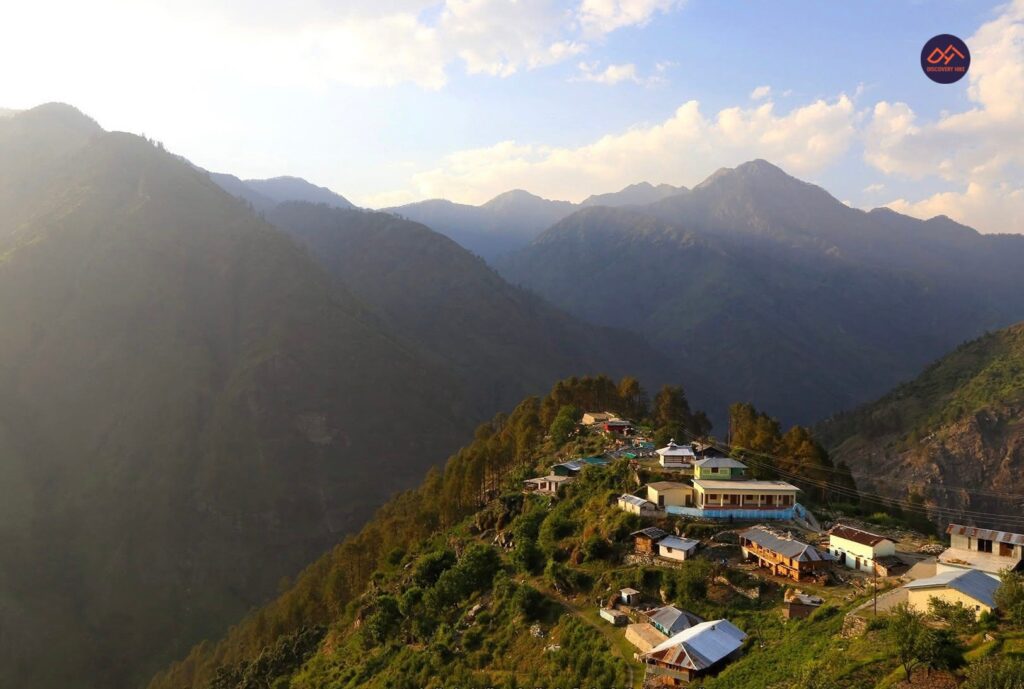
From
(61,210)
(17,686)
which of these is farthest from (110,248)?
(17,686)

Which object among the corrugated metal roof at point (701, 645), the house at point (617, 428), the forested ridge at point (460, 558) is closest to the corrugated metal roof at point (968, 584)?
the corrugated metal roof at point (701, 645)

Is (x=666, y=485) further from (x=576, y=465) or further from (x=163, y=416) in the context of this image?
(x=163, y=416)

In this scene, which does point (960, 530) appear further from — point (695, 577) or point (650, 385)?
point (650, 385)

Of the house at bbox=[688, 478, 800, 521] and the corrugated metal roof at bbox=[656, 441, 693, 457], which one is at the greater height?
the corrugated metal roof at bbox=[656, 441, 693, 457]

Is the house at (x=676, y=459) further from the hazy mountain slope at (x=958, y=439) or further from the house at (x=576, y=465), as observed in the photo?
the hazy mountain slope at (x=958, y=439)

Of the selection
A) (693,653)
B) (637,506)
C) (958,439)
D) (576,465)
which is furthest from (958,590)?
(958,439)

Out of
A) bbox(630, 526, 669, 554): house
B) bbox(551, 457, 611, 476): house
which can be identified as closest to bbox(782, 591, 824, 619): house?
bbox(630, 526, 669, 554): house

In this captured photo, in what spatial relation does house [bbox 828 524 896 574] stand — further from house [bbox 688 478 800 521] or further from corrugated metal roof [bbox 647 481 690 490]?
corrugated metal roof [bbox 647 481 690 490]
